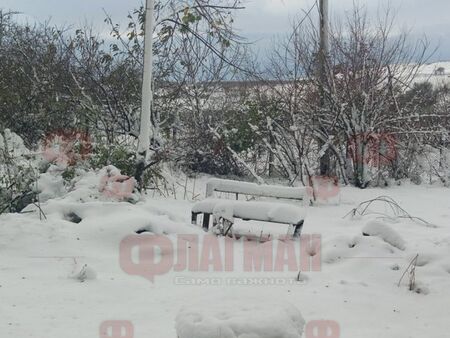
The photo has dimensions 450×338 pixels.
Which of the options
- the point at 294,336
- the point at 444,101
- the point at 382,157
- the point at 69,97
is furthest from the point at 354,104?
the point at 294,336

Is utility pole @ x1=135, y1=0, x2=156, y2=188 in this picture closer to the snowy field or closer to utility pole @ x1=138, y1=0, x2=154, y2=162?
utility pole @ x1=138, y1=0, x2=154, y2=162

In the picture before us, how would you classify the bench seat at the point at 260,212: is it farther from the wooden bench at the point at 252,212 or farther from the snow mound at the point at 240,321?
the snow mound at the point at 240,321

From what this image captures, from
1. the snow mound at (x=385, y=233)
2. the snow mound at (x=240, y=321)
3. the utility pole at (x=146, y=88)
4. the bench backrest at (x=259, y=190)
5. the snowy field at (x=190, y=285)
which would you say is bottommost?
the snowy field at (x=190, y=285)

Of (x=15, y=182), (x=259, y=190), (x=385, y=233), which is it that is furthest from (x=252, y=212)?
(x=15, y=182)

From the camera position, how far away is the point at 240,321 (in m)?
2.22

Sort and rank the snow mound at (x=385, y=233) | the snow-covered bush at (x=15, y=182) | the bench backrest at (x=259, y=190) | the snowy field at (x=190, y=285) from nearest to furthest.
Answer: the snowy field at (x=190, y=285) < the snow mound at (x=385, y=233) < the snow-covered bush at (x=15, y=182) < the bench backrest at (x=259, y=190)

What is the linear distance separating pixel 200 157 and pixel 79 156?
387 centimetres

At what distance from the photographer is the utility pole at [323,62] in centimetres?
1016

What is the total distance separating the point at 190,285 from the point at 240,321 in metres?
2.13

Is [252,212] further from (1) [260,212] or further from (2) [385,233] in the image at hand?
(2) [385,233]

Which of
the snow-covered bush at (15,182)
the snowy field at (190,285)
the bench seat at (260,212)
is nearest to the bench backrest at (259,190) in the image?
the snowy field at (190,285)

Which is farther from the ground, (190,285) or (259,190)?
(259,190)

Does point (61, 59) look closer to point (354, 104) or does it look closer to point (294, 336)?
point (354, 104)

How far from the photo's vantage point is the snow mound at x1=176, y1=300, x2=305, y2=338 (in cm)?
218
